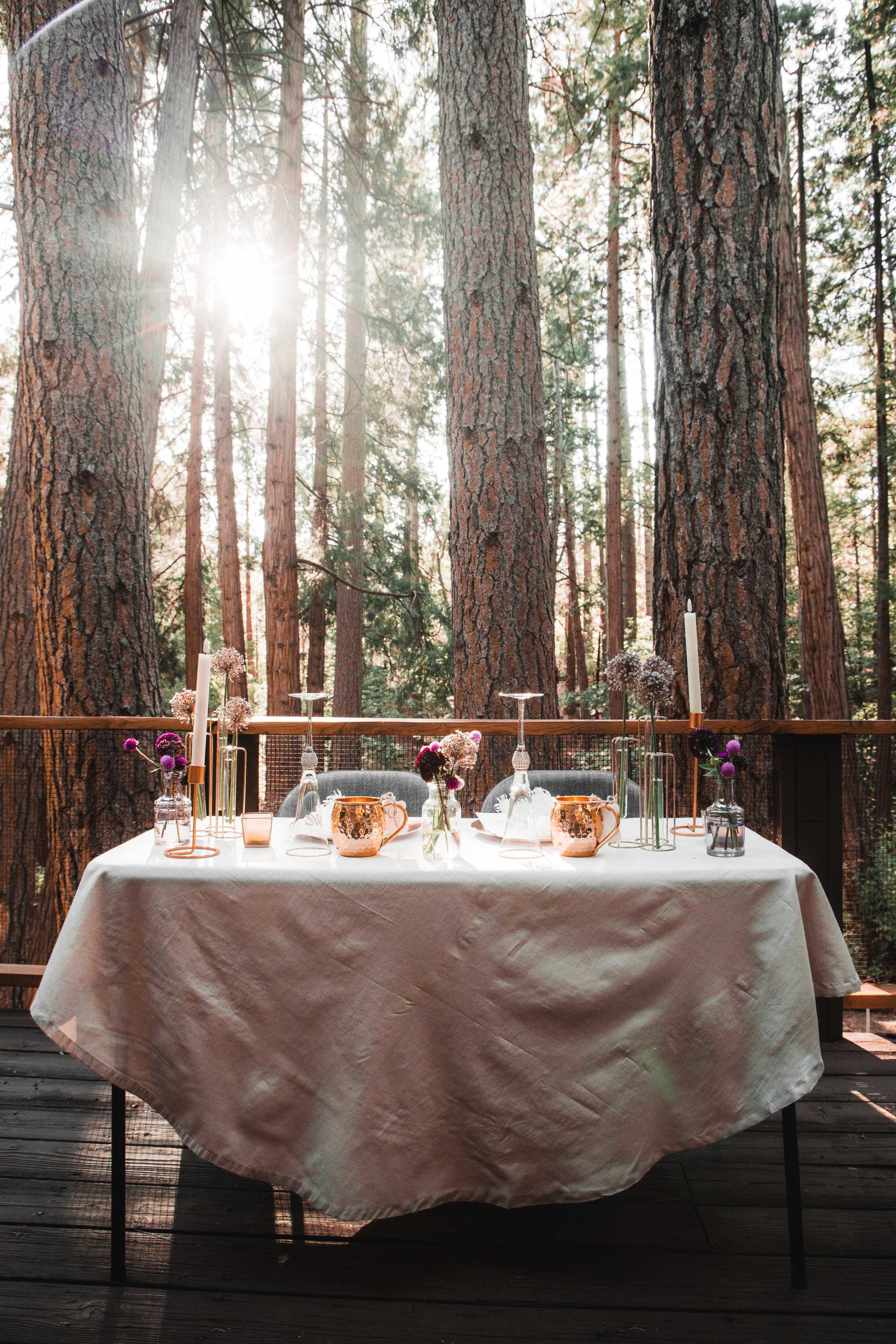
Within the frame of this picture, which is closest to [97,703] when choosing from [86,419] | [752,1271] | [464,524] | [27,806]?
[27,806]

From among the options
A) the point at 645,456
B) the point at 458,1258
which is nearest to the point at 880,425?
the point at 645,456

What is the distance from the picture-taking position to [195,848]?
1873 mm

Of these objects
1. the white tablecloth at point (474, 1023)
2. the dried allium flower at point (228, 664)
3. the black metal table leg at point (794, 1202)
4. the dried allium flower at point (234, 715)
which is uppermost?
the dried allium flower at point (228, 664)

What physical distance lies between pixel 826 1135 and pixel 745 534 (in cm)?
193

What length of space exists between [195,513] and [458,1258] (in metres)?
9.53

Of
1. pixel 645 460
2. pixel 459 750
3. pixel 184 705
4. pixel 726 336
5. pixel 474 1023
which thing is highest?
pixel 645 460

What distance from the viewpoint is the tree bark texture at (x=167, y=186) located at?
537 centimetres

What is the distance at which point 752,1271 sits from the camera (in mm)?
1674

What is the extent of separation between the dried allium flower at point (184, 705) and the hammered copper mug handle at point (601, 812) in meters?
0.98

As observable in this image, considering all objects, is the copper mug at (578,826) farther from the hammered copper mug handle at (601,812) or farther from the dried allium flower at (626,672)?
the dried allium flower at (626,672)

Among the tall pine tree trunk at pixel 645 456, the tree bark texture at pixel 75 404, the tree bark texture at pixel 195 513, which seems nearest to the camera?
the tree bark texture at pixel 75 404

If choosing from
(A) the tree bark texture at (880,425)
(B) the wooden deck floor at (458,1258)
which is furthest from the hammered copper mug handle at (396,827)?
(A) the tree bark texture at (880,425)

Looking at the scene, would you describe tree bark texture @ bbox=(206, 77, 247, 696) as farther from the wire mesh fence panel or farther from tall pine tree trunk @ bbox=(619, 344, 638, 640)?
tall pine tree trunk @ bbox=(619, 344, 638, 640)

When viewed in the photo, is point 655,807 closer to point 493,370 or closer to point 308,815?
point 308,815
